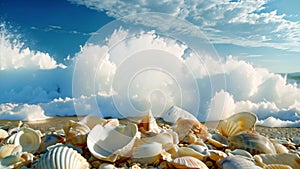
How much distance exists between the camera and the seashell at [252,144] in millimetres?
3662

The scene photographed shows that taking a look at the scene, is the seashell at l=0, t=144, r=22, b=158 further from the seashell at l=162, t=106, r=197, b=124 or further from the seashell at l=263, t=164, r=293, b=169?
the seashell at l=263, t=164, r=293, b=169

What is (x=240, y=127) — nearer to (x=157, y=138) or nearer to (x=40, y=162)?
(x=157, y=138)

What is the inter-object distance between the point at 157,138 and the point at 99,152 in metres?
0.67

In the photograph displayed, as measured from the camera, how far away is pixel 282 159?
11.2ft

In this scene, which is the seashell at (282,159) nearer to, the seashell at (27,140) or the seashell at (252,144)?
the seashell at (252,144)

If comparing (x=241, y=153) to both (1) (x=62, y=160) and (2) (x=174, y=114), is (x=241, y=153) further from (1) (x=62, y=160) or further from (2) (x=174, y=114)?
(1) (x=62, y=160)

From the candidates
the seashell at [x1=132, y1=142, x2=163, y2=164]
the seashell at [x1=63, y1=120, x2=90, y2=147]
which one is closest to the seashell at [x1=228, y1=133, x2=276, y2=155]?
the seashell at [x1=132, y1=142, x2=163, y2=164]

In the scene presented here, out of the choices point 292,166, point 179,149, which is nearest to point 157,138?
point 179,149

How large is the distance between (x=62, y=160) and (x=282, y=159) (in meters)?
2.35

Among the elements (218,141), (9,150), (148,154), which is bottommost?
(218,141)

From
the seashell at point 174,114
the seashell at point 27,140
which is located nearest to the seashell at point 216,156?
the seashell at point 174,114

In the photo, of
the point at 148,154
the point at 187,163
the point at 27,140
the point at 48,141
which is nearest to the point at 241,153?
the point at 187,163

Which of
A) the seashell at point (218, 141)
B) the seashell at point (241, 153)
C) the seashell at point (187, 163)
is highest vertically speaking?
the seashell at point (187, 163)

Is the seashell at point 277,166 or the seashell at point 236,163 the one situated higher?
the seashell at point 236,163
